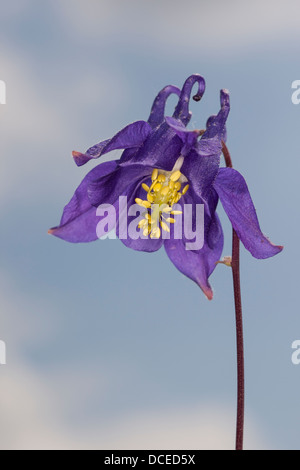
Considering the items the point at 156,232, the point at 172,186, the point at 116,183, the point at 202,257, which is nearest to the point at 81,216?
the point at 116,183

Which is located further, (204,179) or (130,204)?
(130,204)

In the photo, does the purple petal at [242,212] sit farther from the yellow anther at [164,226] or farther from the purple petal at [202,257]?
the yellow anther at [164,226]

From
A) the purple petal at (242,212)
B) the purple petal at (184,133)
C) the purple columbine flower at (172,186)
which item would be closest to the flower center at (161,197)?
the purple columbine flower at (172,186)

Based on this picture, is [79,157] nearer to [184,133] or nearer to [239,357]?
[184,133]

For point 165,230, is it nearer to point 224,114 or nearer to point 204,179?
point 204,179

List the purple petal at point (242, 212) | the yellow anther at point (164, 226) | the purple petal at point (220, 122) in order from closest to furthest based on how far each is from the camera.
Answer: the purple petal at point (242, 212)
the purple petal at point (220, 122)
the yellow anther at point (164, 226)
